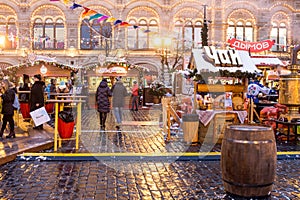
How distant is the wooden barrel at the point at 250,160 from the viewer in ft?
15.4

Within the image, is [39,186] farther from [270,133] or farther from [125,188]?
[270,133]

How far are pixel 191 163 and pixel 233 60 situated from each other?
4.05 m

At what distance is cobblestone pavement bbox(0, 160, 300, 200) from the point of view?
17.2 ft

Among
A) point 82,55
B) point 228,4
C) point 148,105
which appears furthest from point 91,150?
point 228,4

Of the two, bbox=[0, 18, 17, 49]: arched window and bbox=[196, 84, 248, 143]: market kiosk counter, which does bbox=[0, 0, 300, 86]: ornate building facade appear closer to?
bbox=[0, 18, 17, 49]: arched window

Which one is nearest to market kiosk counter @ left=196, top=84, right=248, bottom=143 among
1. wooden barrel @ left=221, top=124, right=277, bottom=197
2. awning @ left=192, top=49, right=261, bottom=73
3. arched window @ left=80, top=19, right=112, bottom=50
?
awning @ left=192, top=49, right=261, bottom=73

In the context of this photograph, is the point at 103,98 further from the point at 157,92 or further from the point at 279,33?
the point at 279,33

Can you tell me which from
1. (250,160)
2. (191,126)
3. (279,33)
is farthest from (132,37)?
(250,160)

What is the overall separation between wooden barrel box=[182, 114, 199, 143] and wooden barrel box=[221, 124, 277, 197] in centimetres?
441

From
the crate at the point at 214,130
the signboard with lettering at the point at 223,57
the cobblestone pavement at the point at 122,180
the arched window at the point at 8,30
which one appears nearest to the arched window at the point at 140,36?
the arched window at the point at 8,30

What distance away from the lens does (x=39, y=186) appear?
5.57 meters

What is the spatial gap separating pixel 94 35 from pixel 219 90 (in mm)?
20478

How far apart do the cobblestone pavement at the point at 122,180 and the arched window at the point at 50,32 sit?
23.3 m

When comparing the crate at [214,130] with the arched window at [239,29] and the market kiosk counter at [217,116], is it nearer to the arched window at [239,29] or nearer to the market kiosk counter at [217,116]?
the market kiosk counter at [217,116]
